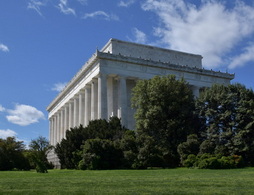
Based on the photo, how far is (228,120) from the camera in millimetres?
40188

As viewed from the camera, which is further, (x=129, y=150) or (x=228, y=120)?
(x=228, y=120)

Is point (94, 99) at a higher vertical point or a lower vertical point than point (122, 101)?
higher

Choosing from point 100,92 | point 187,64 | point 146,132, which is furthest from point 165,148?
point 187,64

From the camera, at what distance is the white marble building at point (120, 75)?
196 feet

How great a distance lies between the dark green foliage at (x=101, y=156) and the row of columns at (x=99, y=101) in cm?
1896

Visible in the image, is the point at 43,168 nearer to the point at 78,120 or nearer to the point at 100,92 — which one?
the point at 100,92

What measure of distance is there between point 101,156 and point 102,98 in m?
21.5

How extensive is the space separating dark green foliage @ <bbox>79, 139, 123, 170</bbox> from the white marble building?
62.3ft

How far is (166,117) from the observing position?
43.3m

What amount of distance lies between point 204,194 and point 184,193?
30.1 inches

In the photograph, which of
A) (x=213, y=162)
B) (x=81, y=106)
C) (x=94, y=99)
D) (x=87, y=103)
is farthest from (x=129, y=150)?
(x=81, y=106)

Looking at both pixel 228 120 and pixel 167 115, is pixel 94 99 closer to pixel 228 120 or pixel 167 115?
pixel 167 115

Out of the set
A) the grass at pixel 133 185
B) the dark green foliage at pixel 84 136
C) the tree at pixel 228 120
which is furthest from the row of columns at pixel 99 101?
the grass at pixel 133 185

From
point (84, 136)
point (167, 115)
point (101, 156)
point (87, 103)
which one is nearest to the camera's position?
point (101, 156)
